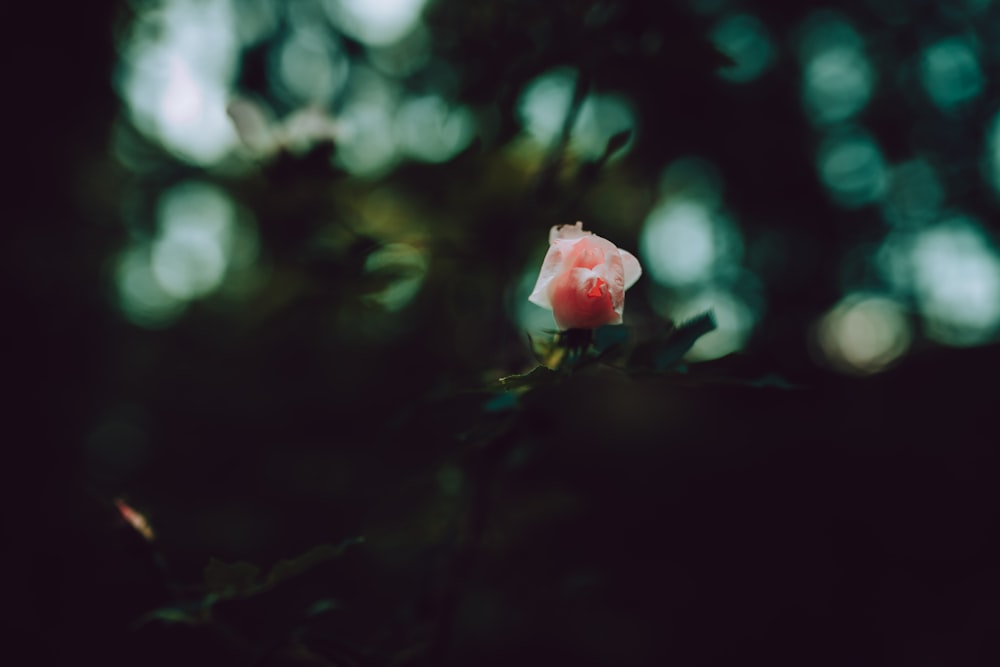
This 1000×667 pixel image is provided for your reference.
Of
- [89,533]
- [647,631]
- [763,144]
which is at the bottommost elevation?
[647,631]

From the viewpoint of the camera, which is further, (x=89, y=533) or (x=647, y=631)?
(x=647, y=631)

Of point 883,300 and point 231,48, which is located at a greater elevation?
point 231,48

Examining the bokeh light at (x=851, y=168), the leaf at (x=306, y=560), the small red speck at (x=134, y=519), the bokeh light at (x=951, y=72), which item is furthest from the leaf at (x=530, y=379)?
the bokeh light at (x=851, y=168)

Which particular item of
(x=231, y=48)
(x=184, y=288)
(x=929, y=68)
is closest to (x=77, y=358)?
(x=231, y=48)

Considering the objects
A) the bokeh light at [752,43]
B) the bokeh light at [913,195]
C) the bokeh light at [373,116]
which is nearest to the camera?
the bokeh light at [373,116]

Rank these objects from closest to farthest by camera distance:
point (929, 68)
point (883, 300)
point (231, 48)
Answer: point (231, 48), point (929, 68), point (883, 300)

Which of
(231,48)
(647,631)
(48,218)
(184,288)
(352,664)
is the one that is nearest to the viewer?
(352,664)

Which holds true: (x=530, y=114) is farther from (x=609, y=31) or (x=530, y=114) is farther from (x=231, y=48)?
(x=231, y=48)

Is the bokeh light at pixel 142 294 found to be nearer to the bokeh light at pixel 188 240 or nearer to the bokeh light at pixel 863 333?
the bokeh light at pixel 188 240
